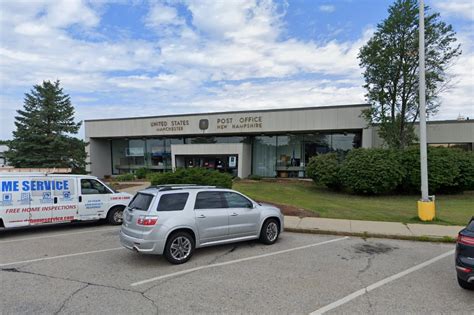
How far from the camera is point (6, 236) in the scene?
966 cm

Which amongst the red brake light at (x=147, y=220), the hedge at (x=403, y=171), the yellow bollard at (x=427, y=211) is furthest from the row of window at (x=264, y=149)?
the red brake light at (x=147, y=220)

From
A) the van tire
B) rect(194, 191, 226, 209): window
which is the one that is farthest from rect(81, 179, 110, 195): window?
rect(194, 191, 226, 209): window

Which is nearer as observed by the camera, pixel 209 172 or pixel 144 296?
pixel 144 296

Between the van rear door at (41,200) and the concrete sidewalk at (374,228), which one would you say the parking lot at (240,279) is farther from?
the van rear door at (41,200)

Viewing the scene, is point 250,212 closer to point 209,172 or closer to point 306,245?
point 306,245

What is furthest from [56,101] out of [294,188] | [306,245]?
[306,245]

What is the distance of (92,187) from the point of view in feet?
35.8

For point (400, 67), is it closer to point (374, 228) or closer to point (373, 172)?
point (373, 172)

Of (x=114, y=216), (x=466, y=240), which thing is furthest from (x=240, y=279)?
(x=114, y=216)

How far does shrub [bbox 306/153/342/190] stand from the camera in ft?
66.1

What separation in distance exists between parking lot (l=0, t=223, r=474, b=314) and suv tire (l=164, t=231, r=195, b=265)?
146mm

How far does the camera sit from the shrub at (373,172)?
18.2m

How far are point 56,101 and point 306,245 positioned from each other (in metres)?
23.8

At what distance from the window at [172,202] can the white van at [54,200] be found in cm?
506
